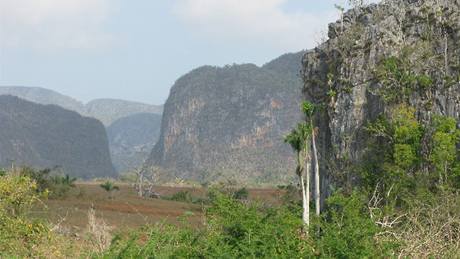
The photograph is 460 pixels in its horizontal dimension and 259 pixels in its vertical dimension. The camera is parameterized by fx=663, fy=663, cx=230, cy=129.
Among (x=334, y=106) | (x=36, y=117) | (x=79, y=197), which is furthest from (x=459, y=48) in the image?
(x=36, y=117)

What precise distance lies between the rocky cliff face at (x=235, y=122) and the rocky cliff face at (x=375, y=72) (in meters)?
104

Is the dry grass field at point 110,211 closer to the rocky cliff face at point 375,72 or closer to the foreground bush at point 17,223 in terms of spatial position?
the rocky cliff face at point 375,72

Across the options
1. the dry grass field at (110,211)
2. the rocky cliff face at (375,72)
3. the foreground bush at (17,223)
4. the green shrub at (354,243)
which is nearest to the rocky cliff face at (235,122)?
the dry grass field at (110,211)

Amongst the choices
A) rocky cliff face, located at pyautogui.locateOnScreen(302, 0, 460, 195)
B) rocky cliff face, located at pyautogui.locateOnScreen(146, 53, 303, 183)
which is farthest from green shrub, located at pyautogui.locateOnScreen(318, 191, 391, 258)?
rocky cliff face, located at pyautogui.locateOnScreen(146, 53, 303, 183)

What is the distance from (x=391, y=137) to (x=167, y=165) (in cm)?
14258

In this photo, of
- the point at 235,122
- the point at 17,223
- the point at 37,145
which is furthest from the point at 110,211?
the point at 37,145

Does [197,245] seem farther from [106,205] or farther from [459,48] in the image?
[106,205]

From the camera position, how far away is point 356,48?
139 feet

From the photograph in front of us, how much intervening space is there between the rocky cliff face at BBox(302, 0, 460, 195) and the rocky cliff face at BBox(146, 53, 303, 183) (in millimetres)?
104168

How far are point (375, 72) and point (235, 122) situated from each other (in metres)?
142

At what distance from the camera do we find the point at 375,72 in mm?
40719

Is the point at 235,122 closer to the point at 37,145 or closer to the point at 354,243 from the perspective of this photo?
the point at 37,145

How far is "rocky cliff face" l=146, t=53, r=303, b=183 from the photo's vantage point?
16304cm

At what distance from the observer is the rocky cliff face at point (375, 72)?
38156 millimetres
